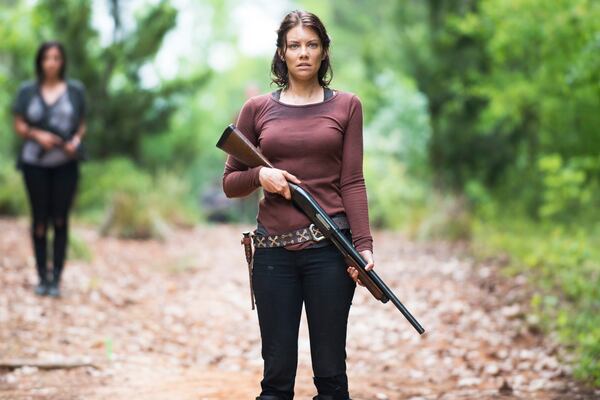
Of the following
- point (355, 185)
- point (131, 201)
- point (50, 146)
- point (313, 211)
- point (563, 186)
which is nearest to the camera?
point (313, 211)

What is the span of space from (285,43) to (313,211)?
29.5 inches

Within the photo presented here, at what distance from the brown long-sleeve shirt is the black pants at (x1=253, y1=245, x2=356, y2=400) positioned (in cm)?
14

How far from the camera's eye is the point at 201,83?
15664 millimetres

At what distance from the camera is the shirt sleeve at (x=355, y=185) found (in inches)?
142

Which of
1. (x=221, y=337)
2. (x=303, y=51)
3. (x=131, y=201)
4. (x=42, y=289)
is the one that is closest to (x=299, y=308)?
(x=303, y=51)

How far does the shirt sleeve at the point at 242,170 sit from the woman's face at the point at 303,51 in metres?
0.27

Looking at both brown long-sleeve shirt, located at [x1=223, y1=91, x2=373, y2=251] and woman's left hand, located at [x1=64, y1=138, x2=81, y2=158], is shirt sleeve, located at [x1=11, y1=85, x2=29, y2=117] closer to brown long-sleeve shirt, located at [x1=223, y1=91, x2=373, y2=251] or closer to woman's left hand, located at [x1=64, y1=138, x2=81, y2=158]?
woman's left hand, located at [x1=64, y1=138, x2=81, y2=158]

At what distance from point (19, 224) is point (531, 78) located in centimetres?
751

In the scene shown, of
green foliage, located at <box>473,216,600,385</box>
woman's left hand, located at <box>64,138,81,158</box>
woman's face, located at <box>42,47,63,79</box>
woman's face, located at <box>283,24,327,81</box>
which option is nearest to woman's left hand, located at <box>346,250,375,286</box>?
woman's face, located at <box>283,24,327,81</box>

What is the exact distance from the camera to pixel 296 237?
3590 mm

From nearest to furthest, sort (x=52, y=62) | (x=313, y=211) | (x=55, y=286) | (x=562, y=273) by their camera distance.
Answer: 1. (x=313, y=211)
2. (x=52, y=62)
3. (x=55, y=286)
4. (x=562, y=273)

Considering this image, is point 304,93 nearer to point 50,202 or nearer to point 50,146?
point 50,146

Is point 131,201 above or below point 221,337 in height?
above

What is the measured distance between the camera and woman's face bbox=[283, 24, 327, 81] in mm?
3600
